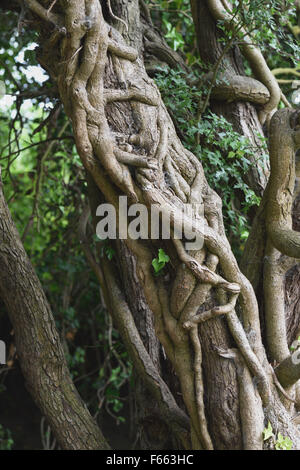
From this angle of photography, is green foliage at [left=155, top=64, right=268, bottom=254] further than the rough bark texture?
Yes

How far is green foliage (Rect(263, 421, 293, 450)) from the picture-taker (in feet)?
5.68

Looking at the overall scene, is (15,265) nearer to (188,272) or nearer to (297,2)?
(188,272)

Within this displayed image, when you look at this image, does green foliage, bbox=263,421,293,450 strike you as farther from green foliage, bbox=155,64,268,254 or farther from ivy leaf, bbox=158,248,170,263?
green foliage, bbox=155,64,268,254

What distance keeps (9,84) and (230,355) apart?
93.3 inches

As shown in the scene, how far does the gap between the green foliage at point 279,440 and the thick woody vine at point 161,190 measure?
30 mm

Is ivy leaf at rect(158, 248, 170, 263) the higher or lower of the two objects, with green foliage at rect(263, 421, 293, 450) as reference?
higher

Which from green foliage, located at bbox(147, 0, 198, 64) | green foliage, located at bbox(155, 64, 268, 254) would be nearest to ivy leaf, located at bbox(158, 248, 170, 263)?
green foliage, located at bbox(155, 64, 268, 254)

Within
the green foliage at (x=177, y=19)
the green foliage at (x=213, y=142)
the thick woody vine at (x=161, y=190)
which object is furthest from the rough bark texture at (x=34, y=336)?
the green foliage at (x=177, y=19)

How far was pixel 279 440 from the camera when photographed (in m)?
1.76

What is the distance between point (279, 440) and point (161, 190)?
2.86 ft

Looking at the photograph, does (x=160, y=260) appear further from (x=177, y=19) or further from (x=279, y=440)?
(x=177, y=19)

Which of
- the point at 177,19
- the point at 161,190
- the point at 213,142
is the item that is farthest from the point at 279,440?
the point at 177,19

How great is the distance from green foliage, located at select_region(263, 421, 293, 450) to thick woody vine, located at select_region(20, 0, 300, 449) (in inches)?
1.2
